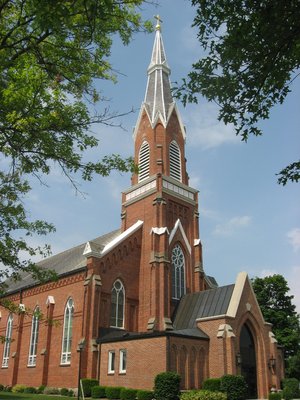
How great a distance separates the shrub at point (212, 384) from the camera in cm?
2447

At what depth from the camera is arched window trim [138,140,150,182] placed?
3622 centimetres

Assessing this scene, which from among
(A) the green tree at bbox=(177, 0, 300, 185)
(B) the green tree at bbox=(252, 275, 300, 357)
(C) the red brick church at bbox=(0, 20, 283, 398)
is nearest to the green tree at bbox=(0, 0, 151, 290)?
(A) the green tree at bbox=(177, 0, 300, 185)

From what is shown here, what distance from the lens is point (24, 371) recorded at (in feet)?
114

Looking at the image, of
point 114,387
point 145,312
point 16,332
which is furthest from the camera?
point 16,332

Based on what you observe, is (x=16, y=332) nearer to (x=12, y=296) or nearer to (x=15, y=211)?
(x=12, y=296)

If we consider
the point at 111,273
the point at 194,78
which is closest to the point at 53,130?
the point at 194,78

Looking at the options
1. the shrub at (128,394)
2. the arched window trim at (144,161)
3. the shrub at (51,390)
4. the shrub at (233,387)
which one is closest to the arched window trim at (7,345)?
the shrub at (51,390)

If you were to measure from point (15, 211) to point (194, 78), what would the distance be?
29.6 ft

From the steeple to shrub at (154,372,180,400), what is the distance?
70.0ft

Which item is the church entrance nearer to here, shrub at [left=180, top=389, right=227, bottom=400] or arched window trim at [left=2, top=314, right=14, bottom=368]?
shrub at [left=180, top=389, right=227, bottom=400]

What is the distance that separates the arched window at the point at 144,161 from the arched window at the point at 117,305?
9541 mm

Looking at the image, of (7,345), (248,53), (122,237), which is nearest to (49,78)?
(248,53)

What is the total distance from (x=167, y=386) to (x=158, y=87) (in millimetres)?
27119

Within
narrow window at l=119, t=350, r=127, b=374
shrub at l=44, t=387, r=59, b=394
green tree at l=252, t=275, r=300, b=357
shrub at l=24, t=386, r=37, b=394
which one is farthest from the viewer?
green tree at l=252, t=275, r=300, b=357
